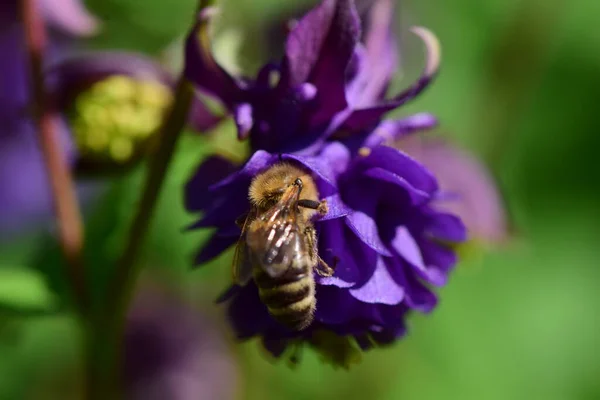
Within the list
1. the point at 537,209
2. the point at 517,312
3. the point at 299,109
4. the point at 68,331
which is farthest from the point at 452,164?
the point at 68,331

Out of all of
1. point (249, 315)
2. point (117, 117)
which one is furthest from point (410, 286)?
point (117, 117)

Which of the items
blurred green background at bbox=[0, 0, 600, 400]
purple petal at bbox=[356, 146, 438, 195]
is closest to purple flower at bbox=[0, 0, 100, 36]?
blurred green background at bbox=[0, 0, 600, 400]

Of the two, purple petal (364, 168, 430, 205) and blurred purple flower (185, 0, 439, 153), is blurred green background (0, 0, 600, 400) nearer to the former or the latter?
blurred purple flower (185, 0, 439, 153)

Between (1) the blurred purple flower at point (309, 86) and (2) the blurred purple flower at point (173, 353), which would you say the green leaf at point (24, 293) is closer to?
(1) the blurred purple flower at point (309, 86)

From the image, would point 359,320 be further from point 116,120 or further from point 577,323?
point 577,323

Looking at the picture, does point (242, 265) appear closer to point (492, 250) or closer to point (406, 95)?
point (406, 95)

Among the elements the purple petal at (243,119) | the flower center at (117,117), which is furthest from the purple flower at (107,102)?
the purple petal at (243,119)

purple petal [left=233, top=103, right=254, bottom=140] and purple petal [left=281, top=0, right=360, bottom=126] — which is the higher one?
purple petal [left=281, top=0, right=360, bottom=126]
